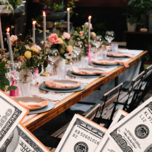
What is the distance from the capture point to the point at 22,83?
6.54 feet

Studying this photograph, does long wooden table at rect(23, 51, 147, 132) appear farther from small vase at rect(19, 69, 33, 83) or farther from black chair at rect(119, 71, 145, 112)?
small vase at rect(19, 69, 33, 83)

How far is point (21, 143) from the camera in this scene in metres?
0.84

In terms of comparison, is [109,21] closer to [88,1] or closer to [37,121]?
[88,1]

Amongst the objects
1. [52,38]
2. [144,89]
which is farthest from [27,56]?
[144,89]

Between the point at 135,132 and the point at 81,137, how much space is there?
0.55 ft

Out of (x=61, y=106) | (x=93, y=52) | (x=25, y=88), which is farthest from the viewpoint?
(x=93, y=52)

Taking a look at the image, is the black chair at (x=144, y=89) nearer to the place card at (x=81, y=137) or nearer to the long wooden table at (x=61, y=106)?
the long wooden table at (x=61, y=106)

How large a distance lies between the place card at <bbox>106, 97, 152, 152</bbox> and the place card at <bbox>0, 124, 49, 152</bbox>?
0.23 meters

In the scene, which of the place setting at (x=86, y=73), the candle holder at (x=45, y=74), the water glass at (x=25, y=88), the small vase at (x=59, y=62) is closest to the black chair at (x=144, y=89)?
the place setting at (x=86, y=73)

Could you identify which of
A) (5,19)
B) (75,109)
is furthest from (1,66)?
(5,19)

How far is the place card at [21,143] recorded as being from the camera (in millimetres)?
840

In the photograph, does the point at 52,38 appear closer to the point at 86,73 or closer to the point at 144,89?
the point at 86,73

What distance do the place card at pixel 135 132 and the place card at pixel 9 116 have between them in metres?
0.27

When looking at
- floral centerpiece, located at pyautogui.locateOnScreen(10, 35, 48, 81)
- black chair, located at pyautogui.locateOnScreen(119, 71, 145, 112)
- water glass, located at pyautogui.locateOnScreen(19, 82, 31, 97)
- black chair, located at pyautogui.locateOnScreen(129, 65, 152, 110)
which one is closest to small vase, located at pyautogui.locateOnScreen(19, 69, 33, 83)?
floral centerpiece, located at pyautogui.locateOnScreen(10, 35, 48, 81)
